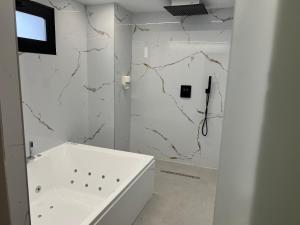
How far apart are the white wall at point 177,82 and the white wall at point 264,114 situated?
2651mm

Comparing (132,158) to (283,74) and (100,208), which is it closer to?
(100,208)

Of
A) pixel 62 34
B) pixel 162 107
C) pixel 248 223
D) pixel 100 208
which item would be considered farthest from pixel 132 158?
pixel 248 223

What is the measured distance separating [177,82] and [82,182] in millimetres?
1872

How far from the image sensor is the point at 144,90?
3.41m

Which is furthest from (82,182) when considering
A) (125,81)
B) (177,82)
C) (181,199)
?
(177,82)

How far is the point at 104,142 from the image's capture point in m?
3.19

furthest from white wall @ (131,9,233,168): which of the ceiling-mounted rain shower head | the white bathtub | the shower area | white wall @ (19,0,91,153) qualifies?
the white bathtub

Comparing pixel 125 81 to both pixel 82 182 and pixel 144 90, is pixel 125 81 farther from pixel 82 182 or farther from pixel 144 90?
pixel 82 182

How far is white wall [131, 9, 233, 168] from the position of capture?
3.00 m

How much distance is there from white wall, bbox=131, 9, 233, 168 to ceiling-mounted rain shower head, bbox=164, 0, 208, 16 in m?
0.22

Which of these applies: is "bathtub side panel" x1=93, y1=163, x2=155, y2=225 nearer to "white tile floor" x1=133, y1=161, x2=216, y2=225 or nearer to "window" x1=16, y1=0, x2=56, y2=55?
"white tile floor" x1=133, y1=161, x2=216, y2=225

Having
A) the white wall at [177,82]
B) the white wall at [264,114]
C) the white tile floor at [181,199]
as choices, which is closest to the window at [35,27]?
the white wall at [177,82]

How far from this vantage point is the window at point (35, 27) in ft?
6.81

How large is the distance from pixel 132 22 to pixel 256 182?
327 centimetres
